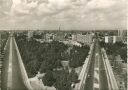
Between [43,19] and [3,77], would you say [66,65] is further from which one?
[3,77]

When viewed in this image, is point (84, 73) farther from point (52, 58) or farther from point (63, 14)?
point (63, 14)

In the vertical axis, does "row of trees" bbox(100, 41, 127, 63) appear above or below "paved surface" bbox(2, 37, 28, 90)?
above

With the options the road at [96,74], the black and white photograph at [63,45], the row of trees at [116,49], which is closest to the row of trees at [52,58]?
the black and white photograph at [63,45]

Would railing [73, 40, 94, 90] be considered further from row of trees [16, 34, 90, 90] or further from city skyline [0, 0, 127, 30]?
city skyline [0, 0, 127, 30]

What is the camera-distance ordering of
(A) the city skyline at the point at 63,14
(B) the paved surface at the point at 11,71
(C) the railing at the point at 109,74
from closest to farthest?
(C) the railing at the point at 109,74, (A) the city skyline at the point at 63,14, (B) the paved surface at the point at 11,71

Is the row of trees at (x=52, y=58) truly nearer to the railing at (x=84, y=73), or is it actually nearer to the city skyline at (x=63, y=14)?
the railing at (x=84, y=73)

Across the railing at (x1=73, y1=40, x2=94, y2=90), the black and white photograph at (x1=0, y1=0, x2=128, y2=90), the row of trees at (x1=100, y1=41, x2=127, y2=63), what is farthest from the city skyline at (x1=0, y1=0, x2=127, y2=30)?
the railing at (x1=73, y1=40, x2=94, y2=90)

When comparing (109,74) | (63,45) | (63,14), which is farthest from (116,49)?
(63,14)
